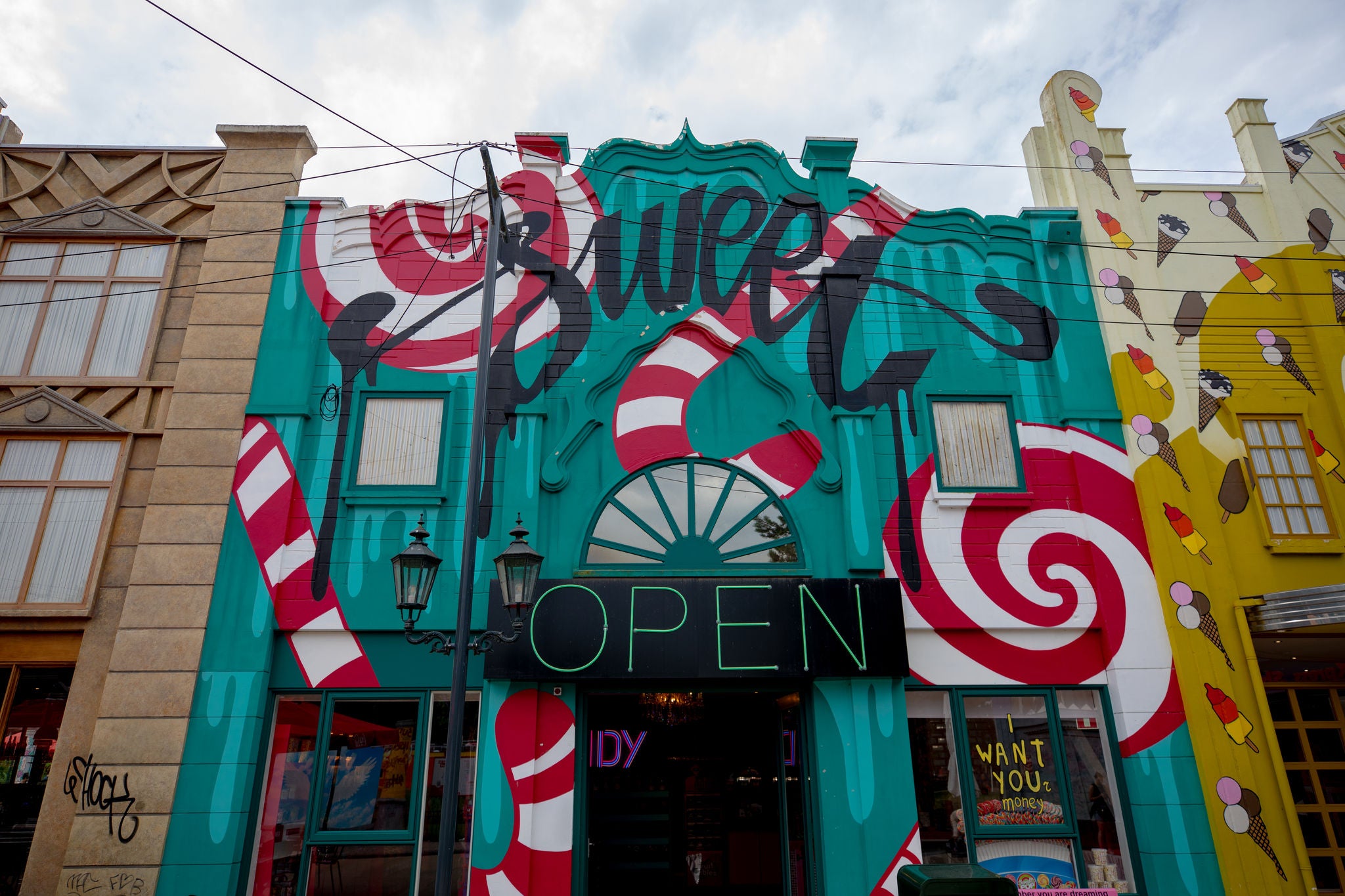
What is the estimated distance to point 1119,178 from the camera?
38.3ft

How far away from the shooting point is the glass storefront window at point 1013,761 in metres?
9.22

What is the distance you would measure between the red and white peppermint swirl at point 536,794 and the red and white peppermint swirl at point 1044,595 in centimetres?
428

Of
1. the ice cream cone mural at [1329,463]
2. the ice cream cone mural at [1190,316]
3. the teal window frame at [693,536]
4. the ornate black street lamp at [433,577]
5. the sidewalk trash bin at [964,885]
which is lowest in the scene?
the sidewalk trash bin at [964,885]

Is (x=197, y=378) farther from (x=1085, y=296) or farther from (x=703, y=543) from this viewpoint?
(x=1085, y=296)

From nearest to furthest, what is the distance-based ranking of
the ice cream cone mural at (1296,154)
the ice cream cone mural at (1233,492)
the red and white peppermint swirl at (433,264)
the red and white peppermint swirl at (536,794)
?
the red and white peppermint swirl at (536,794)
the ice cream cone mural at (1233,492)
the red and white peppermint swirl at (433,264)
the ice cream cone mural at (1296,154)

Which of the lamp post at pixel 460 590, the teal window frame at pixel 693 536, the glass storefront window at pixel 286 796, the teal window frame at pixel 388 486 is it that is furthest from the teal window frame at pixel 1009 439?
the glass storefront window at pixel 286 796

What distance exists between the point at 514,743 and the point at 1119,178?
1127 centimetres

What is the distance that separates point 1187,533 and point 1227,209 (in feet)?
16.6

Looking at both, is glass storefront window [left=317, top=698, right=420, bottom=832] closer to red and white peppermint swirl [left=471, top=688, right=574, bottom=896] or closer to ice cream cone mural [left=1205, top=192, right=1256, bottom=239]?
red and white peppermint swirl [left=471, top=688, right=574, bottom=896]

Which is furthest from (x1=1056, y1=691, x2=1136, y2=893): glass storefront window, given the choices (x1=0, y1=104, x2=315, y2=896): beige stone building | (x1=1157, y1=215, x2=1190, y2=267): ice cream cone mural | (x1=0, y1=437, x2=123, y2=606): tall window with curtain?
(x1=0, y1=437, x2=123, y2=606): tall window with curtain

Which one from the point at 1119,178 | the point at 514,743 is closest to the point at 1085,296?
the point at 1119,178

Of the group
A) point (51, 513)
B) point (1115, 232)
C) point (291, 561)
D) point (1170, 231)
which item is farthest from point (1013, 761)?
point (51, 513)

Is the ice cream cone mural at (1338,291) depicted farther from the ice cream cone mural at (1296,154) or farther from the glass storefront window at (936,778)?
the glass storefront window at (936,778)

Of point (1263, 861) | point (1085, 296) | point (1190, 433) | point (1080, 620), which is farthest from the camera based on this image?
point (1085, 296)
